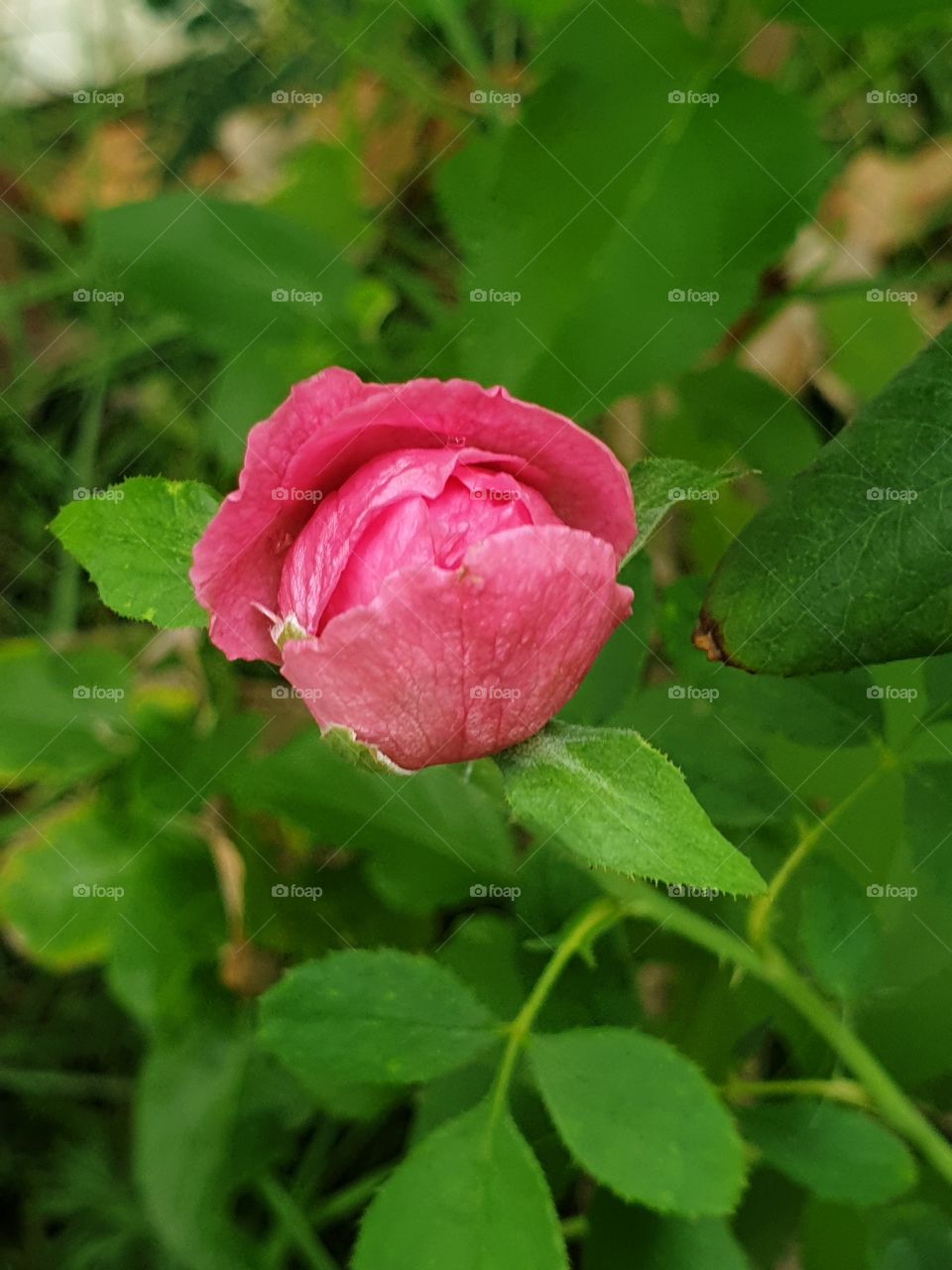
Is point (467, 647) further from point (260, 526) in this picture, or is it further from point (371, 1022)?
point (371, 1022)

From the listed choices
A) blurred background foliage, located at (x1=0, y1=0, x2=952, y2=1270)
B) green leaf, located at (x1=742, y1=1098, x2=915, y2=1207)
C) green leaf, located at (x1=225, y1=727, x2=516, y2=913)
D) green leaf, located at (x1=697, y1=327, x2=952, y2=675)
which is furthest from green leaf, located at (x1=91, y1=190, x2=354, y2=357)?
green leaf, located at (x1=742, y1=1098, x2=915, y2=1207)

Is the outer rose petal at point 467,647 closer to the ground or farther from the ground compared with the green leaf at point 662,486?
closer to the ground

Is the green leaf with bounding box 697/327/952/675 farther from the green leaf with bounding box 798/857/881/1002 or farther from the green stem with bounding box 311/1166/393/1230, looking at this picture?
the green stem with bounding box 311/1166/393/1230

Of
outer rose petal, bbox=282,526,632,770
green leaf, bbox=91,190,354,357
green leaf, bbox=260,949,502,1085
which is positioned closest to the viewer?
outer rose petal, bbox=282,526,632,770

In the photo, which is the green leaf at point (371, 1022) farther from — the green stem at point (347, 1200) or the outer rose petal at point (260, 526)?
the green stem at point (347, 1200)

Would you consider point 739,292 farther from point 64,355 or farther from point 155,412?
point 64,355

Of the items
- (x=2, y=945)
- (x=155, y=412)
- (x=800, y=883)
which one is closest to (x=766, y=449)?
(x=800, y=883)

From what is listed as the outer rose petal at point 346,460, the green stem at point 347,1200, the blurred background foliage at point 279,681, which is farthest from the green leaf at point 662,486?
the green stem at point 347,1200
